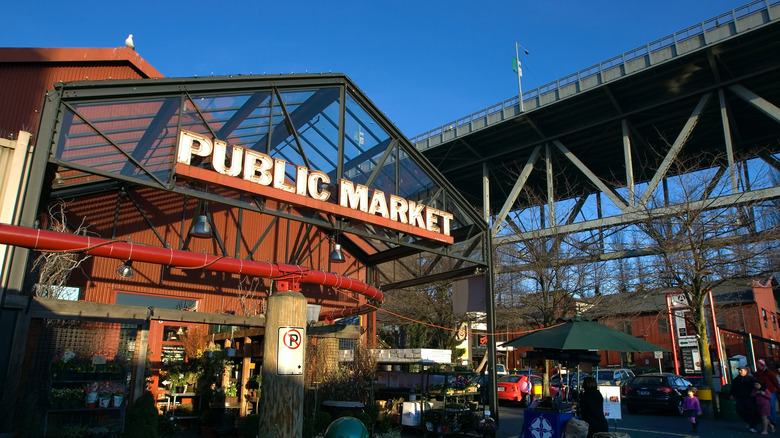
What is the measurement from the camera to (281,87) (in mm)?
A: 13422

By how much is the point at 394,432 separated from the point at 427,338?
17330 mm

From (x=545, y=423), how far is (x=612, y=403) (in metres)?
4.04

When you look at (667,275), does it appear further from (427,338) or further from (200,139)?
(200,139)

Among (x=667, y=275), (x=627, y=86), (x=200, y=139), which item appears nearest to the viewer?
(x=200, y=139)

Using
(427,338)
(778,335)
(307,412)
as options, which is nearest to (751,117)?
(778,335)

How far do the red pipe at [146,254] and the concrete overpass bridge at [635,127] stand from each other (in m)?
14.4

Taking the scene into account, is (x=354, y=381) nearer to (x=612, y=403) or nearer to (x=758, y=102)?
(x=612, y=403)

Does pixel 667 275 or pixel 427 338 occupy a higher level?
pixel 667 275

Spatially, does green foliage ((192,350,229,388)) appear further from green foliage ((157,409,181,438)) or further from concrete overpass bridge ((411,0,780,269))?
concrete overpass bridge ((411,0,780,269))

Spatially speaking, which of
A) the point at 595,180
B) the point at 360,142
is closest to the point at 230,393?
the point at 360,142

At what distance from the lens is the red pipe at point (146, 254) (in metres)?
8.84

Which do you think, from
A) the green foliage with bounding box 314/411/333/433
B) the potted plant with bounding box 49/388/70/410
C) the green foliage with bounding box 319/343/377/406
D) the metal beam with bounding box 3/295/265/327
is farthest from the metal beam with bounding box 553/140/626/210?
the potted plant with bounding box 49/388/70/410

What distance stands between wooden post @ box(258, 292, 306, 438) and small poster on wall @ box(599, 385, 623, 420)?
9.91m

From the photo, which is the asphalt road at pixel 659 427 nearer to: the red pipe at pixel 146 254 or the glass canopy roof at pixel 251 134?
the glass canopy roof at pixel 251 134
